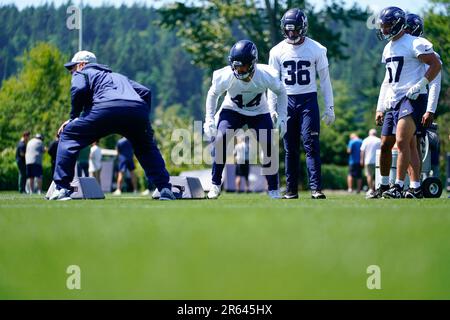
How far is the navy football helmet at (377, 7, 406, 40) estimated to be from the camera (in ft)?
39.9

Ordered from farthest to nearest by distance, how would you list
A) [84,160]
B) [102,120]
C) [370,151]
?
[84,160]
[370,151]
[102,120]

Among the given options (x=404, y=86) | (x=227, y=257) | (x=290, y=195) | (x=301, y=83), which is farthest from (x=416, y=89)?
(x=227, y=257)

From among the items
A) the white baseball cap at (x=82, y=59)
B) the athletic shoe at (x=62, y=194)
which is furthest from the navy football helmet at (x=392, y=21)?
the athletic shoe at (x=62, y=194)

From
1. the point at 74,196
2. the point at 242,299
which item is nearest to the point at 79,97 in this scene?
the point at 74,196

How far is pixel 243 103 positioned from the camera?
12.8 meters

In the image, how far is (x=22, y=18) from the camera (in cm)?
3694

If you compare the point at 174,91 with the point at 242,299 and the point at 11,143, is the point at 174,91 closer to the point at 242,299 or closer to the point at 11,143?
the point at 11,143

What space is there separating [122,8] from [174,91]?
790 inches

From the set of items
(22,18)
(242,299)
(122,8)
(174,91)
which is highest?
(122,8)

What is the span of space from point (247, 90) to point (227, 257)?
293 inches

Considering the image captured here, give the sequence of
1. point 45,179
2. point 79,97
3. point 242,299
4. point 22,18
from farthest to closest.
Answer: point 45,179 → point 22,18 → point 79,97 → point 242,299

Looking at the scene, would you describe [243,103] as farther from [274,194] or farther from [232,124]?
[274,194]

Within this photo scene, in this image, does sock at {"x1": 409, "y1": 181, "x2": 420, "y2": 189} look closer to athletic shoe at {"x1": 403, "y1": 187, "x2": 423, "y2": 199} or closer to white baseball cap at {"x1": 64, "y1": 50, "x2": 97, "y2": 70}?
athletic shoe at {"x1": 403, "y1": 187, "x2": 423, "y2": 199}

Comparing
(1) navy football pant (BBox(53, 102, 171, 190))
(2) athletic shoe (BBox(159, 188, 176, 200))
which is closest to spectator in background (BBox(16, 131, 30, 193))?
(2) athletic shoe (BBox(159, 188, 176, 200))
